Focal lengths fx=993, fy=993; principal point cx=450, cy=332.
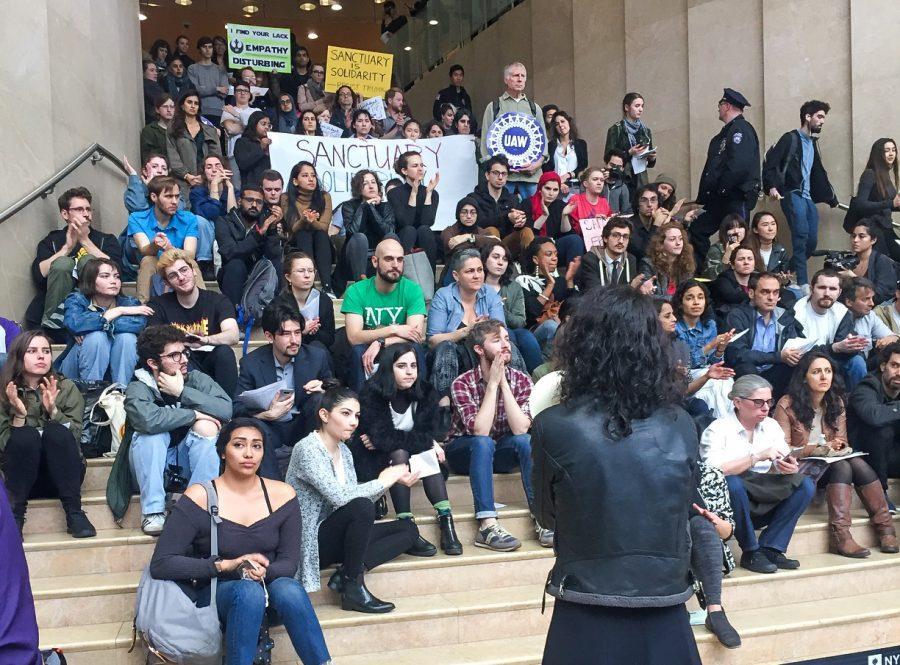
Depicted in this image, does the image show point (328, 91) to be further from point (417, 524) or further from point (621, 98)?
point (417, 524)

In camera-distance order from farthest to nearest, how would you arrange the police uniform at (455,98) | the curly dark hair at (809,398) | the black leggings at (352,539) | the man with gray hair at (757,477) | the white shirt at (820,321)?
1. the police uniform at (455,98)
2. the white shirt at (820,321)
3. the curly dark hair at (809,398)
4. the man with gray hair at (757,477)
5. the black leggings at (352,539)

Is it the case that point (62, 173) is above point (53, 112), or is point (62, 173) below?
below

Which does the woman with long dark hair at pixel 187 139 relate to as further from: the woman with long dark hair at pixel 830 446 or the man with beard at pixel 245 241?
the woman with long dark hair at pixel 830 446

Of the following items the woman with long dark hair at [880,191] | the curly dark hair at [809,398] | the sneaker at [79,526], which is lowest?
the sneaker at [79,526]

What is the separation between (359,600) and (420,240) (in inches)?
170

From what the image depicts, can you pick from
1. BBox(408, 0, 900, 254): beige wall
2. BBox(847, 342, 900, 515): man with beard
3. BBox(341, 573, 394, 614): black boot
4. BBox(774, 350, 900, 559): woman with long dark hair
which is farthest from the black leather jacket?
BBox(408, 0, 900, 254): beige wall

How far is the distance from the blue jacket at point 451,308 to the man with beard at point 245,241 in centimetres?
135

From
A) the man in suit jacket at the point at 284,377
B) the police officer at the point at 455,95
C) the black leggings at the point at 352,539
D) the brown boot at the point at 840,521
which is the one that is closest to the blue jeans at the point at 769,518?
the brown boot at the point at 840,521

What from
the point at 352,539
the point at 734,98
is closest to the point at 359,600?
the point at 352,539

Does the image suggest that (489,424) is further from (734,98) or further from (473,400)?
(734,98)

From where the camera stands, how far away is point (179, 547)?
13.7ft

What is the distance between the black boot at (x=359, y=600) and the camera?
478cm

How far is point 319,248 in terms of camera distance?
797 centimetres

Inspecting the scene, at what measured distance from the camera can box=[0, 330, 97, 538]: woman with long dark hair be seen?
4.93 m
